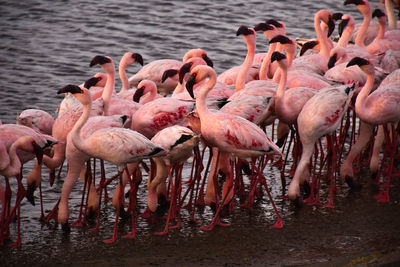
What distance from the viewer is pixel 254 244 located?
5785 millimetres

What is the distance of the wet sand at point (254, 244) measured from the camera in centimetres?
543

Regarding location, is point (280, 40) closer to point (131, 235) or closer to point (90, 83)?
point (90, 83)

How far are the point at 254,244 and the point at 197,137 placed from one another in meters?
1.04

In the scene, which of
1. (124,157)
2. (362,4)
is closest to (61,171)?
(124,157)

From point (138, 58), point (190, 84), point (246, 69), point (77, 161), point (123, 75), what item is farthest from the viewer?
point (123, 75)

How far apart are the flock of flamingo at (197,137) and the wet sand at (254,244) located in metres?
0.15

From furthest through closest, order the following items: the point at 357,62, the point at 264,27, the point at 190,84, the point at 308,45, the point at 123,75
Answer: the point at 308,45
the point at 264,27
the point at 123,75
the point at 357,62
the point at 190,84

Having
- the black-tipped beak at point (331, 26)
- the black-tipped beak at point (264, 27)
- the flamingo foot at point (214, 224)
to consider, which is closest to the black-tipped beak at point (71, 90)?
the flamingo foot at point (214, 224)

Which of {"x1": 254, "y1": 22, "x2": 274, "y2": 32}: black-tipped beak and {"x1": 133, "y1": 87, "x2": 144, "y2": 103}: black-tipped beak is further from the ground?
{"x1": 254, "y1": 22, "x2": 274, "y2": 32}: black-tipped beak

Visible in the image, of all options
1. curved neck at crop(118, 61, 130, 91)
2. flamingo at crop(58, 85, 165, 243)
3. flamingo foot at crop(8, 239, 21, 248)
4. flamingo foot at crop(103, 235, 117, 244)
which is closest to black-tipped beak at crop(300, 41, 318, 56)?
curved neck at crop(118, 61, 130, 91)

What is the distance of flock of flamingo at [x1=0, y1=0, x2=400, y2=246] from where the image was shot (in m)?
6.04

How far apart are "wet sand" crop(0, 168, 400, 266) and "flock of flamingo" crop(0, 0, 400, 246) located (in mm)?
152

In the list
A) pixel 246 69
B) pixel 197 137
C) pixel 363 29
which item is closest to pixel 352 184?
pixel 246 69

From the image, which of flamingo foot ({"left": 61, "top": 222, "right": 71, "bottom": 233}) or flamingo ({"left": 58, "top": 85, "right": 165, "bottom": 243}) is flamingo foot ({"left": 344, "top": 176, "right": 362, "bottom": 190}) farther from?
flamingo foot ({"left": 61, "top": 222, "right": 71, "bottom": 233})
